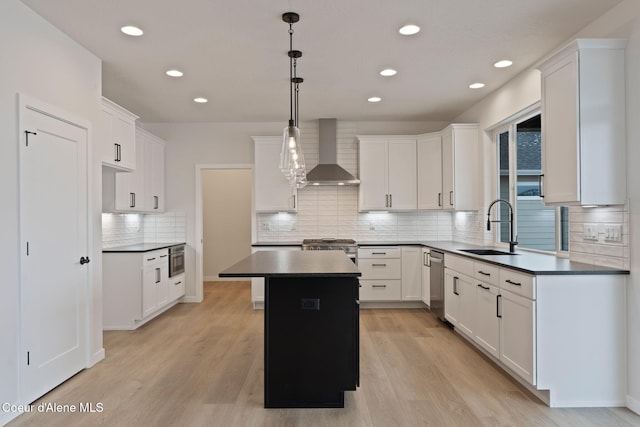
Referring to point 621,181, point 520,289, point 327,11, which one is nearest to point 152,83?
point 327,11

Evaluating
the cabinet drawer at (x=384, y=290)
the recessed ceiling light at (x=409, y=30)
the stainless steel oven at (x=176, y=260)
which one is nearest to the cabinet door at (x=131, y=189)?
the stainless steel oven at (x=176, y=260)

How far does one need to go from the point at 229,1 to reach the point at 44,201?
1.97 metres

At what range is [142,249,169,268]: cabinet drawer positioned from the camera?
4.87 metres

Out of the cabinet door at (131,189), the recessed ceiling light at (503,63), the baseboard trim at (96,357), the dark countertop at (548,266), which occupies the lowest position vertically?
the baseboard trim at (96,357)

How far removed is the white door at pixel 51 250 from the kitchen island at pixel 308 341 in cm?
149

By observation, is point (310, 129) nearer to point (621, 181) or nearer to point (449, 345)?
point (449, 345)

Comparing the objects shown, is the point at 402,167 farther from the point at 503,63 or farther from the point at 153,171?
the point at 153,171

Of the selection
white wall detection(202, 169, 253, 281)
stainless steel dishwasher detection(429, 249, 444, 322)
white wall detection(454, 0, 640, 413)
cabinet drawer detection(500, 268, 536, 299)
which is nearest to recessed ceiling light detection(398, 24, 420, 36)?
white wall detection(454, 0, 640, 413)

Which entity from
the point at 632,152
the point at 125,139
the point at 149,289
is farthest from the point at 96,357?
the point at 632,152

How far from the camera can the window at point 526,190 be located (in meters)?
3.86

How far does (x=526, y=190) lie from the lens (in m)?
4.40

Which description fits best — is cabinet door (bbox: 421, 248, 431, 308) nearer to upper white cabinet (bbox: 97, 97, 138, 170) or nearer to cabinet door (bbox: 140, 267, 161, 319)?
cabinet door (bbox: 140, 267, 161, 319)

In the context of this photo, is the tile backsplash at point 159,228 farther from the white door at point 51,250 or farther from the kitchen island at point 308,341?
the kitchen island at point 308,341

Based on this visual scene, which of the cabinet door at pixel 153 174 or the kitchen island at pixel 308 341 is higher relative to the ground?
the cabinet door at pixel 153 174
